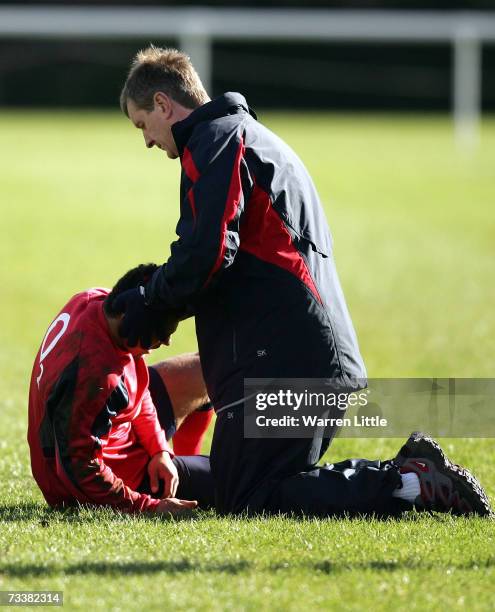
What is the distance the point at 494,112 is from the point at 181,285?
32.2 metres

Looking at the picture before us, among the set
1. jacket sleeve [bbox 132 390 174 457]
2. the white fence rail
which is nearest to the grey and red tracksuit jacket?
jacket sleeve [bbox 132 390 174 457]

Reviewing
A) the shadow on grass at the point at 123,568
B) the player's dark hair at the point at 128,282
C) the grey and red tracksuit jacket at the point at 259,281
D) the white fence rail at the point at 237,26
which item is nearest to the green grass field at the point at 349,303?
the shadow on grass at the point at 123,568

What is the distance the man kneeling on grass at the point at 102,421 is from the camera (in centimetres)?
461

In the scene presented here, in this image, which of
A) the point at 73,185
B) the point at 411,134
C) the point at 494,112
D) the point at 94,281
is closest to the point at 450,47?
the point at 494,112

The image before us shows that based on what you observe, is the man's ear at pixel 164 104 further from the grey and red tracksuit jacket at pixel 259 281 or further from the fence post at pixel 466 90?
the fence post at pixel 466 90

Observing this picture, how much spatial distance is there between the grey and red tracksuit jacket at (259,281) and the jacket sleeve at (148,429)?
286 mm

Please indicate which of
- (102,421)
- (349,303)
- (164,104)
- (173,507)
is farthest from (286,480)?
(349,303)

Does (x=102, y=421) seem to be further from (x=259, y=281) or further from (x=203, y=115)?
(x=203, y=115)

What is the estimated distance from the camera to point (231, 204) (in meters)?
4.51

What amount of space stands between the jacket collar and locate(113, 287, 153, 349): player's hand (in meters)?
0.63

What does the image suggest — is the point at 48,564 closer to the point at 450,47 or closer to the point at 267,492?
the point at 267,492

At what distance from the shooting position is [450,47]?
123 ft

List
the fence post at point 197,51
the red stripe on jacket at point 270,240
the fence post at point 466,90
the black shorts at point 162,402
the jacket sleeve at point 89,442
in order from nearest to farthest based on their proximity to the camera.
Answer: the jacket sleeve at point 89,442 < the red stripe on jacket at point 270,240 < the black shorts at point 162,402 < the fence post at point 197,51 < the fence post at point 466,90

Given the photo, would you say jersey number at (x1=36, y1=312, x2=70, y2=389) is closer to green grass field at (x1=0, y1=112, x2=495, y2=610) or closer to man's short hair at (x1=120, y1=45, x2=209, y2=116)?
green grass field at (x1=0, y1=112, x2=495, y2=610)
